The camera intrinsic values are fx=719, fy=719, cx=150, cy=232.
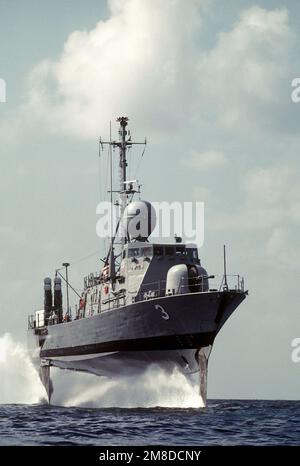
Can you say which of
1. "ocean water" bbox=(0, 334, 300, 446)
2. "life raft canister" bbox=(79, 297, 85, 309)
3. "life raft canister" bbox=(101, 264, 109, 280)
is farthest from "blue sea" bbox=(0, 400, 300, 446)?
"life raft canister" bbox=(79, 297, 85, 309)

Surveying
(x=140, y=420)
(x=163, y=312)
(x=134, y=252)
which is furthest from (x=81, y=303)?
(x=140, y=420)

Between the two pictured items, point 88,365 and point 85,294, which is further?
point 85,294

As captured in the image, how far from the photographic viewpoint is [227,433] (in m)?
24.2

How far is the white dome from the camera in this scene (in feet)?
139

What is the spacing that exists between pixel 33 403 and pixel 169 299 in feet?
75.3

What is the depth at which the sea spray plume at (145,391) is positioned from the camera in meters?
36.6

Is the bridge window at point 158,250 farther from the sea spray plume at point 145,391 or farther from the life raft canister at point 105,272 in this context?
the sea spray plume at point 145,391

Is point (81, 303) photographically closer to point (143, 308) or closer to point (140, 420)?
point (143, 308)

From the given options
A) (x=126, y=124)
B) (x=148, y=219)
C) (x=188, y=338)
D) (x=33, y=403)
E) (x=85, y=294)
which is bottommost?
(x=33, y=403)

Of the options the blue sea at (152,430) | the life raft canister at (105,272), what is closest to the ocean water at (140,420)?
the blue sea at (152,430)

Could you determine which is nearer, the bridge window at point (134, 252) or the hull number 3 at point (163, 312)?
the hull number 3 at point (163, 312)
